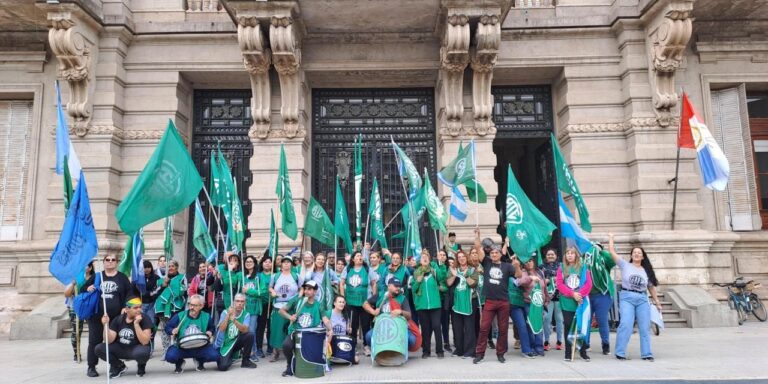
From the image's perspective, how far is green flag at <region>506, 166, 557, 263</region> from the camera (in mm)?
8586

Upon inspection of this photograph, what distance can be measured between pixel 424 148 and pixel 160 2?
8.34m

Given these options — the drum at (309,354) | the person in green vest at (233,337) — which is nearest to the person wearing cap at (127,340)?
the person in green vest at (233,337)

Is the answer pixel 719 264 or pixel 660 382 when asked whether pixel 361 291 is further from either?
pixel 719 264

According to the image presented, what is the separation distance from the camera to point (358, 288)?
9.03m

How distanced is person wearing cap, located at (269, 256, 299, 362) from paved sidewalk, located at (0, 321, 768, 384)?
1.30 ft

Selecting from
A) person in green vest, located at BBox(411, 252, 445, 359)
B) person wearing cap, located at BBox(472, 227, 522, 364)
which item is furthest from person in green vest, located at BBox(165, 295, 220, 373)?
person wearing cap, located at BBox(472, 227, 522, 364)

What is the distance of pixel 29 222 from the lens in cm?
1361

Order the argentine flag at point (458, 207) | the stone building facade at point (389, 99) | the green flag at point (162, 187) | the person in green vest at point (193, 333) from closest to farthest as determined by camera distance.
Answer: the green flag at point (162, 187) → the person in green vest at point (193, 333) → the argentine flag at point (458, 207) → the stone building facade at point (389, 99)

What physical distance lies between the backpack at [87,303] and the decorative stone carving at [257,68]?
6.61 metres

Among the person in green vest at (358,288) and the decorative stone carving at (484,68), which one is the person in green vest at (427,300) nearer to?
the person in green vest at (358,288)

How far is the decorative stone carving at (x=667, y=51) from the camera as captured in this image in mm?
12383

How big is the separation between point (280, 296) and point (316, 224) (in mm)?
2015

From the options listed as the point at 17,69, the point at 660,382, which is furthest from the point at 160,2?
the point at 660,382

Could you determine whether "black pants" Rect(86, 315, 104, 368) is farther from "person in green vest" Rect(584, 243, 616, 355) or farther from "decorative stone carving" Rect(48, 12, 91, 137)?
"person in green vest" Rect(584, 243, 616, 355)
